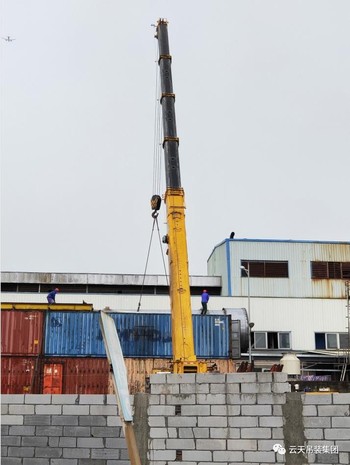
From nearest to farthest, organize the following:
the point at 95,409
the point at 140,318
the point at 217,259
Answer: the point at 95,409
the point at 140,318
the point at 217,259

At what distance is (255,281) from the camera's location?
3884 centimetres

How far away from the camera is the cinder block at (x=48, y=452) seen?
16.9 meters

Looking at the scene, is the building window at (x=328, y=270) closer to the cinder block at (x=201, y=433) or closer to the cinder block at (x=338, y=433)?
the cinder block at (x=338, y=433)

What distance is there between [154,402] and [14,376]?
23.5 feet

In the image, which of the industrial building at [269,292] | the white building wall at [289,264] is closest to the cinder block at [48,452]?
the industrial building at [269,292]

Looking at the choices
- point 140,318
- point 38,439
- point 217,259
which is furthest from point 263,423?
point 217,259

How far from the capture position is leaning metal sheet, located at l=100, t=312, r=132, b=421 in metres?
9.98

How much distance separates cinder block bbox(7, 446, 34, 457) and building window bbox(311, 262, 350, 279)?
84.6ft

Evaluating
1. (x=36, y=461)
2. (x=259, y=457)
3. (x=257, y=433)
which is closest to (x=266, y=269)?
(x=257, y=433)

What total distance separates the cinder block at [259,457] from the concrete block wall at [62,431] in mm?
3310

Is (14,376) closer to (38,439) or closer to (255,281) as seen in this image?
(38,439)

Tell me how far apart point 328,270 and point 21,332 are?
2312 cm

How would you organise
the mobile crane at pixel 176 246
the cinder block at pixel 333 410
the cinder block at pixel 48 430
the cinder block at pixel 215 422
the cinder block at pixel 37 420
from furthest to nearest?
the mobile crane at pixel 176 246 < the cinder block at pixel 37 420 < the cinder block at pixel 48 430 < the cinder block at pixel 215 422 < the cinder block at pixel 333 410

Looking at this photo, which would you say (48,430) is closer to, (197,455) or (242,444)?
(197,455)
